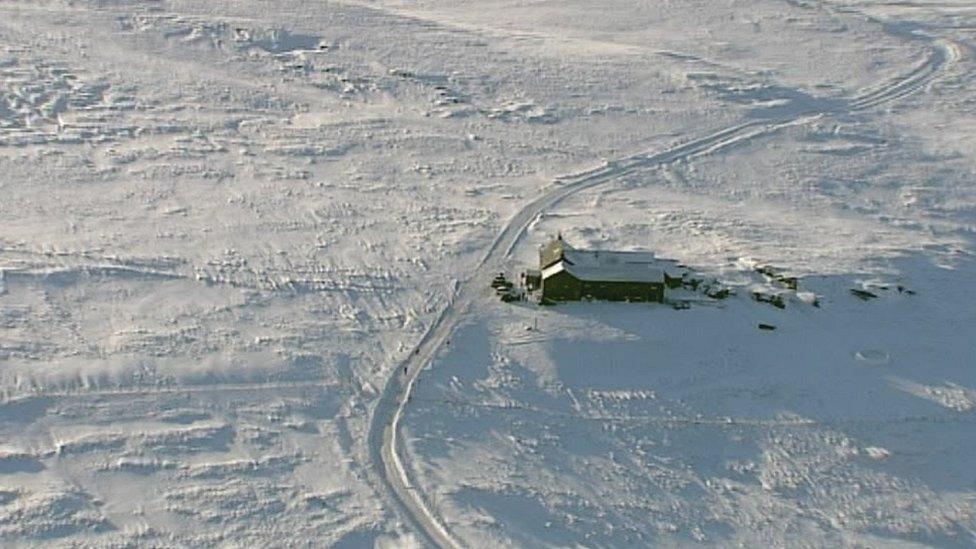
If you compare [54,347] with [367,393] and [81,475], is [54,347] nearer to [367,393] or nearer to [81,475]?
[81,475]

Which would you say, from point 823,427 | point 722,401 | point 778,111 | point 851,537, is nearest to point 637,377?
point 722,401

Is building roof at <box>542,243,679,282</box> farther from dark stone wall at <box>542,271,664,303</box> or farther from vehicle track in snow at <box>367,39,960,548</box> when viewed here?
vehicle track in snow at <box>367,39,960,548</box>

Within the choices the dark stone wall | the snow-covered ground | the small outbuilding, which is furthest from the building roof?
the snow-covered ground

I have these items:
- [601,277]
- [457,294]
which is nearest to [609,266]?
[601,277]

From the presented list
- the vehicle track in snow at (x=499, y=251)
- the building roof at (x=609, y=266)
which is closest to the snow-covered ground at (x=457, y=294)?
the vehicle track in snow at (x=499, y=251)

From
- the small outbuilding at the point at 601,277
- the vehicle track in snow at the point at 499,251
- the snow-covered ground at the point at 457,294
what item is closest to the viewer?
the vehicle track in snow at the point at 499,251

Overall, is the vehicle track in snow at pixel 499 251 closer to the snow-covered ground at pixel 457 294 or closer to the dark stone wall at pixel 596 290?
the snow-covered ground at pixel 457 294

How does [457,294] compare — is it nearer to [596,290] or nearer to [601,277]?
[596,290]
